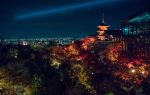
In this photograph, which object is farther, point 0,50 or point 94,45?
point 94,45

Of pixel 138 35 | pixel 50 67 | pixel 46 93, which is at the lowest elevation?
pixel 46 93

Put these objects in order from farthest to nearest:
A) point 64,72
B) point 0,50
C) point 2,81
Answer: point 0,50 → point 64,72 → point 2,81

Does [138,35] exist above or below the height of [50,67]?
above

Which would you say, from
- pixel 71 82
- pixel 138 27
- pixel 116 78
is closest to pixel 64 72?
pixel 71 82

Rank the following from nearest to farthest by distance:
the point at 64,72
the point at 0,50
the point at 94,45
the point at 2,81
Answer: the point at 2,81 → the point at 64,72 → the point at 0,50 → the point at 94,45

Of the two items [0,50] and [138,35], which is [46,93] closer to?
[0,50]

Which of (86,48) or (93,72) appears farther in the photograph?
(86,48)

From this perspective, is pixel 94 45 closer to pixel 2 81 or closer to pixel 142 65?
pixel 142 65

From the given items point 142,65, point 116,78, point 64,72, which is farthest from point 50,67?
point 142,65

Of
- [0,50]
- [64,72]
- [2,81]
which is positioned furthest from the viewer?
[0,50]
